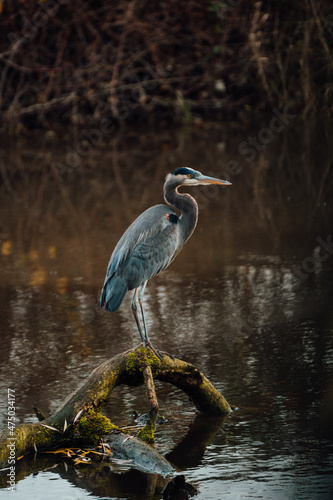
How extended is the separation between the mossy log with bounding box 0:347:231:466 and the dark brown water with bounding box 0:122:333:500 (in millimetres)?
148

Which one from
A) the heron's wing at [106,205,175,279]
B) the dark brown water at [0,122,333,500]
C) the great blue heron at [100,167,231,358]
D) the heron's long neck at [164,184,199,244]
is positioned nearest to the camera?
the dark brown water at [0,122,333,500]

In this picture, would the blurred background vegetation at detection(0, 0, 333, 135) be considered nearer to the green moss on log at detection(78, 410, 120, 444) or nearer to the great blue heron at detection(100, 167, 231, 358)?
the great blue heron at detection(100, 167, 231, 358)

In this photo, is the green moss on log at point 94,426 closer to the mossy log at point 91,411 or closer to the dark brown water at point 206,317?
the mossy log at point 91,411

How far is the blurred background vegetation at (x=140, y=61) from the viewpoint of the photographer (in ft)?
65.1

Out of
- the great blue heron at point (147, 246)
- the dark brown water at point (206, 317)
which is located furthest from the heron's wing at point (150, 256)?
the dark brown water at point (206, 317)

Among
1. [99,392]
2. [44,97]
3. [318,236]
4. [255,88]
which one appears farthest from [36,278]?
[255,88]

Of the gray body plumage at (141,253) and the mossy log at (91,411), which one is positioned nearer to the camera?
the mossy log at (91,411)

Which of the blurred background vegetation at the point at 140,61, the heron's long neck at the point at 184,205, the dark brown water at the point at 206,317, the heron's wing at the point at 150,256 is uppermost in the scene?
the blurred background vegetation at the point at 140,61

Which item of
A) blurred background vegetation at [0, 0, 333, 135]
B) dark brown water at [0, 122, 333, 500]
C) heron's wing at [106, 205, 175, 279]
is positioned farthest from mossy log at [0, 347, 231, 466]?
blurred background vegetation at [0, 0, 333, 135]

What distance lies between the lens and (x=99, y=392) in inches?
191

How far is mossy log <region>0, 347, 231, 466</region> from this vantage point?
477 cm

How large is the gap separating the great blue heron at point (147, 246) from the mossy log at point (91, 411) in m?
0.30

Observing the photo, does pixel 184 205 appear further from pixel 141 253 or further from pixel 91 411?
pixel 91 411

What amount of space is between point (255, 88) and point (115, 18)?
3.72 metres
